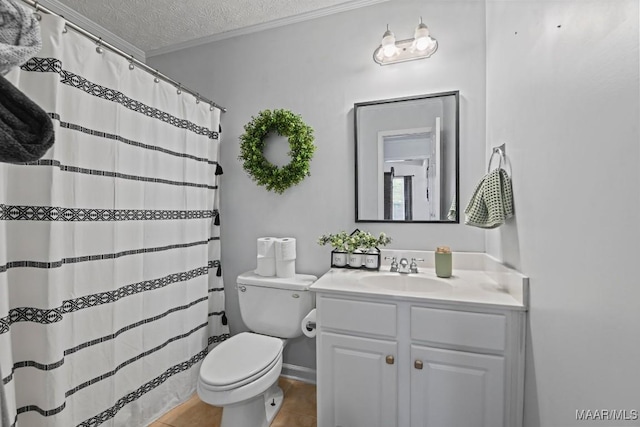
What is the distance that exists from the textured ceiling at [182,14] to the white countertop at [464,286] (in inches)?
68.8

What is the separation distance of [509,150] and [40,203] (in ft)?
6.46

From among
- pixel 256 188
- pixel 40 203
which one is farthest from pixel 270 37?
pixel 40 203

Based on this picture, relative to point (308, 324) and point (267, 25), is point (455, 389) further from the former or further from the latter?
point (267, 25)

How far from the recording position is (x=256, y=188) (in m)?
2.07

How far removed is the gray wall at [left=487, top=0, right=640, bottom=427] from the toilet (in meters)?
1.10

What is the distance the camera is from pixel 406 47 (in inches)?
65.2

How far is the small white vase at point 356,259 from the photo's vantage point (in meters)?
1.69

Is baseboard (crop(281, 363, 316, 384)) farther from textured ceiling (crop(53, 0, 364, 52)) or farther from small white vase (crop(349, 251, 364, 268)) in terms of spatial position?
textured ceiling (crop(53, 0, 364, 52))

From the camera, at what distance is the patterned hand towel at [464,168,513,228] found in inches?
49.8

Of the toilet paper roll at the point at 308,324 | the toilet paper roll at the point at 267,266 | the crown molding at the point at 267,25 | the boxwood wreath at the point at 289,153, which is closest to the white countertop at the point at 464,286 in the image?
the toilet paper roll at the point at 308,324

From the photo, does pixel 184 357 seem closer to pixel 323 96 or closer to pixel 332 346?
pixel 332 346

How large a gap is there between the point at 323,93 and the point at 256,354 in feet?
5.40

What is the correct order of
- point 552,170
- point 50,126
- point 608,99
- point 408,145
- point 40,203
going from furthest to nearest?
1. point 408,145
2. point 40,203
3. point 552,170
4. point 608,99
5. point 50,126

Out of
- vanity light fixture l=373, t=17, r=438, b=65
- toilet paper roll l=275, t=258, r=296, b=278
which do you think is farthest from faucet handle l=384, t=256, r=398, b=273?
vanity light fixture l=373, t=17, r=438, b=65
